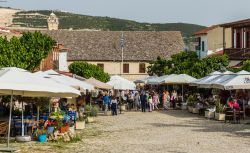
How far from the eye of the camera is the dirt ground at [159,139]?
709 inches

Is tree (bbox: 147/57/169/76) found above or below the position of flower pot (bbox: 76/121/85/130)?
above

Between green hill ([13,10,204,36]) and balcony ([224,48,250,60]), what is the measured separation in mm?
103363

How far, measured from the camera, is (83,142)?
20.0 meters

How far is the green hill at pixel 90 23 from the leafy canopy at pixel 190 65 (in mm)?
96845

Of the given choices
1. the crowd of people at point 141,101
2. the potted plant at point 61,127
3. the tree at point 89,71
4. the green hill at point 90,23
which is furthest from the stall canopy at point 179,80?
the green hill at point 90,23

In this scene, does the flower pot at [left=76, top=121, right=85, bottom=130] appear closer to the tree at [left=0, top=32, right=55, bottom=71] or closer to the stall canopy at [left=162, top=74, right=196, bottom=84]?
the tree at [left=0, top=32, right=55, bottom=71]

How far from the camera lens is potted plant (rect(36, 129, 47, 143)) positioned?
20.0 metres

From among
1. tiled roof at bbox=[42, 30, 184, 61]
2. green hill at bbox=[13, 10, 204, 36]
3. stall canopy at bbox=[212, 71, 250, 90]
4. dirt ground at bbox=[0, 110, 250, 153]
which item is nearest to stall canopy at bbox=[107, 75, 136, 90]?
stall canopy at bbox=[212, 71, 250, 90]

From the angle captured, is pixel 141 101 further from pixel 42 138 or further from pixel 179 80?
pixel 42 138

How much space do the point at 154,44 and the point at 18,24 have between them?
80099mm

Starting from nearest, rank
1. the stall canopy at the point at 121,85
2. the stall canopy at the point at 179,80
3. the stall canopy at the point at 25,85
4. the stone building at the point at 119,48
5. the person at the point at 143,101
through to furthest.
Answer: the stall canopy at the point at 25,85, the stall canopy at the point at 121,85, the person at the point at 143,101, the stall canopy at the point at 179,80, the stone building at the point at 119,48

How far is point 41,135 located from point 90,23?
14463cm

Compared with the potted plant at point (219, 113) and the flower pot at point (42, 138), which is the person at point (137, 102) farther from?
the flower pot at point (42, 138)

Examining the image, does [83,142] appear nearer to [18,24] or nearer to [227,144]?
[227,144]
